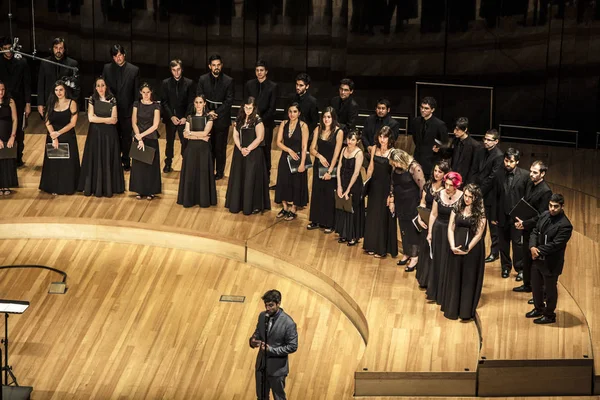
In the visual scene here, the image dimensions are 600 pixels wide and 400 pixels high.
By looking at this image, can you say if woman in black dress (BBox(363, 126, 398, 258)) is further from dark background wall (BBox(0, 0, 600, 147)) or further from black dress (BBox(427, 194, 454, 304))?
dark background wall (BBox(0, 0, 600, 147))

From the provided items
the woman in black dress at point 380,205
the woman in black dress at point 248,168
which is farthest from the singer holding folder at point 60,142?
the woman in black dress at point 380,205

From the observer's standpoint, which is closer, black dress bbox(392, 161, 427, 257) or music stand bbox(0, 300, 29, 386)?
music stand bbox(0, 300, 29, 386)

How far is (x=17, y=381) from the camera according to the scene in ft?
25.5

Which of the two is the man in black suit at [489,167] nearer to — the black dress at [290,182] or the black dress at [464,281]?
the black dress at [464,281]

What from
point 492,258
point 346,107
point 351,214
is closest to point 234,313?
point 351,214

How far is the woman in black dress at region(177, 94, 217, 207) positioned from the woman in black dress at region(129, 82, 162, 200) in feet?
0.85

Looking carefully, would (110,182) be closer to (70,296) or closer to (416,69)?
(70,296)

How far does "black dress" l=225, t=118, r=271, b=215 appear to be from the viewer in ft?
31.6

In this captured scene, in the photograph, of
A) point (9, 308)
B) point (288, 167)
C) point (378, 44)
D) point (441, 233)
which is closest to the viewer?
point (9, 308)

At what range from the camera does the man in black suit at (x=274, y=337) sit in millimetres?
6805

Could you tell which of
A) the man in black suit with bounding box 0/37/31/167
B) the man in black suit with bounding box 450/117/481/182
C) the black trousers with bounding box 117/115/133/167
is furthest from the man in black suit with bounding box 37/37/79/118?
the man in black suit with bounding box 450/117/481/182

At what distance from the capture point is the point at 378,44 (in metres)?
12.0

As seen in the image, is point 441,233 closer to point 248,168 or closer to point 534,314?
point 534,314

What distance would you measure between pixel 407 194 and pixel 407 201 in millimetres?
53
